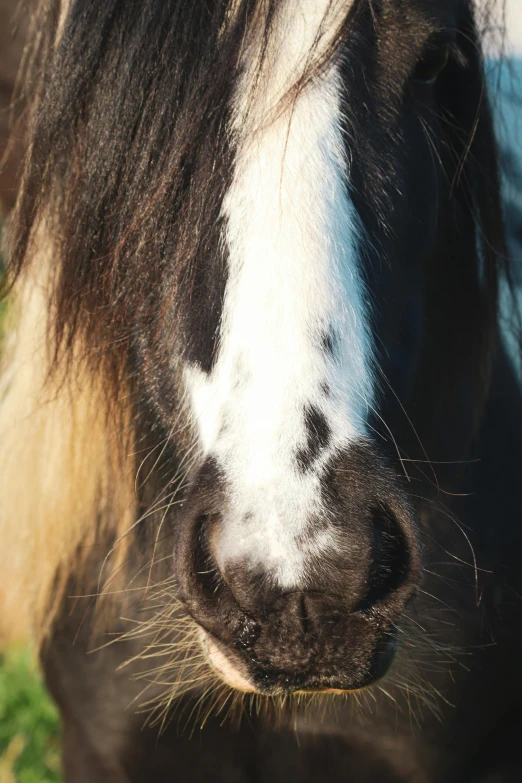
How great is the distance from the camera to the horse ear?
42.1 inches

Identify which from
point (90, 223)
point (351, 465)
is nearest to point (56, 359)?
point (90, 223)

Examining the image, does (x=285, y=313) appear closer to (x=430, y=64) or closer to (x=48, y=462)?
(x=430, y=64)

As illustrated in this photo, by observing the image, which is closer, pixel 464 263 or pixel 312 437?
pixel 312 437

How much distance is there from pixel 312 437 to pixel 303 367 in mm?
65

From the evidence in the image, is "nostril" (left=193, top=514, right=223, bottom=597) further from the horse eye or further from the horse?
the horse eye

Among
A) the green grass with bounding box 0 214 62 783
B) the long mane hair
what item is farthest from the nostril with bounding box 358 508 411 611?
the green grass with bounding box 0 214 62 783

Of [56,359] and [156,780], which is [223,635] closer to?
[56,359]

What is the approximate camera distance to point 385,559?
77 centimetres

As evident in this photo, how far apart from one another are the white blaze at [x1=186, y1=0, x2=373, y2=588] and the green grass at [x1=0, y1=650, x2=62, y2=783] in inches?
55.2

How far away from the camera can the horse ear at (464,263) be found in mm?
1068

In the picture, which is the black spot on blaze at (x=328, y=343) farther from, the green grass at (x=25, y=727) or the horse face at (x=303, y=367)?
the green grass at (x=25, y=727)

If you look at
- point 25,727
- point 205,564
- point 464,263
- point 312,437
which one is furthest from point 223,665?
point 25,727

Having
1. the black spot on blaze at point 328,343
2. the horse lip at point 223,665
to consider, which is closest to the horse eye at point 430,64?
the black spot on blaze at point 328,343

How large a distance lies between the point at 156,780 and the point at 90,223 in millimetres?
910
